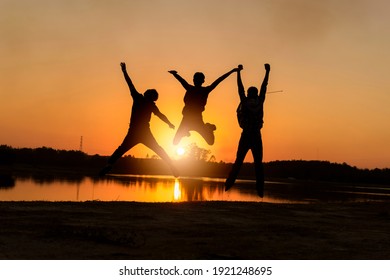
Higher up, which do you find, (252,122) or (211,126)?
(252,122)

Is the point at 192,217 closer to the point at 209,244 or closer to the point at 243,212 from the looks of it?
the point at 243,212

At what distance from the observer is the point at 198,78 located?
12.7 metres

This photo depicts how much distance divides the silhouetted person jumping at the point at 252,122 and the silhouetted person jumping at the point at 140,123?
80.7 inches

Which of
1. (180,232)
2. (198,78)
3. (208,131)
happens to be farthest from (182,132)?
(180,232)

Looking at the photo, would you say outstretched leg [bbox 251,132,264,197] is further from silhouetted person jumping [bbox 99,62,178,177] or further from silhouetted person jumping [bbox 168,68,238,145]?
silhouetted person jumping [bbox 99,62,178,177]

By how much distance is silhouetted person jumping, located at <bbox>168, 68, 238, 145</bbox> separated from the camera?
1259 cm

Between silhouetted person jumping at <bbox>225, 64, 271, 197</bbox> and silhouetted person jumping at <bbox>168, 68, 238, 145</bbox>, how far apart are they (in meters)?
1.27

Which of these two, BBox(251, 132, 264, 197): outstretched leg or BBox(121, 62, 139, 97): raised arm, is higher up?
BBox(121, 62, 139, 97): raised arm

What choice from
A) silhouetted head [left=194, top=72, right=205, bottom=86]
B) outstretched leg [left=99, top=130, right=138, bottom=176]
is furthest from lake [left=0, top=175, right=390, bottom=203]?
silhouetted head [left=194, top=72, right=205, bottom=86]

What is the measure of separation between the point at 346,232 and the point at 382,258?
2.42 m

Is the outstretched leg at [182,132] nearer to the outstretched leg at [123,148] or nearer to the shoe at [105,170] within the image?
the outstretched leg at [123,148]

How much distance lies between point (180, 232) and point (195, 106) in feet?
14.9

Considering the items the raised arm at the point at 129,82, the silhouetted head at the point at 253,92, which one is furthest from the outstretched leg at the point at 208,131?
the raised arm at the point at 129,82

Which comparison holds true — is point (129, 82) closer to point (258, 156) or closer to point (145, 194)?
point (258, 156)
